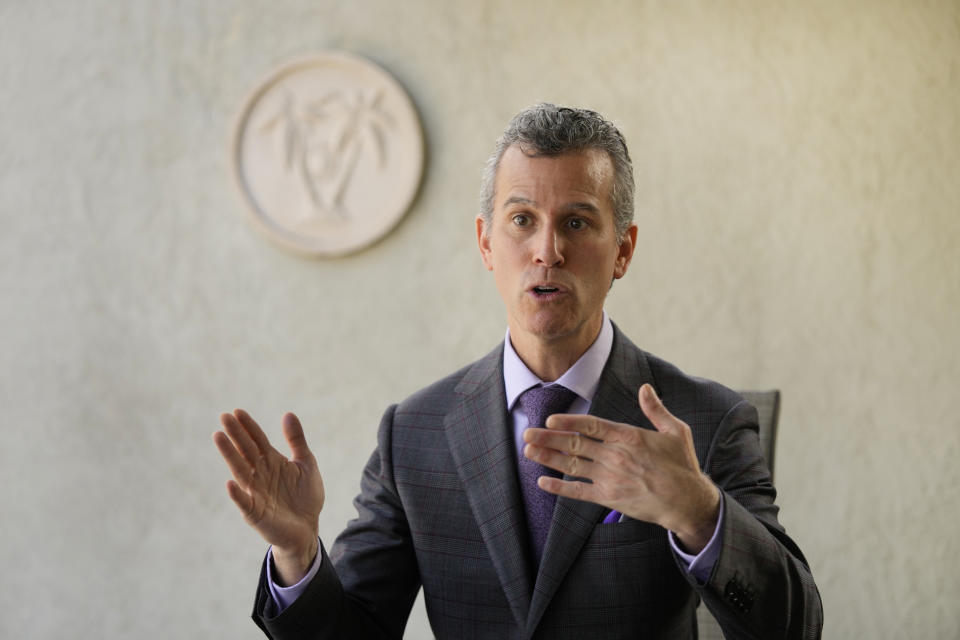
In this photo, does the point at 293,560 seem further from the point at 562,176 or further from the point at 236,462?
the point at 562,176

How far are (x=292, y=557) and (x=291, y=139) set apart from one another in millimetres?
2002

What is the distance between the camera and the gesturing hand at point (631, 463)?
1092mm

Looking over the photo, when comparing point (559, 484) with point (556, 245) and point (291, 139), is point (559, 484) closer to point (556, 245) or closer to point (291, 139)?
point (556, 245)

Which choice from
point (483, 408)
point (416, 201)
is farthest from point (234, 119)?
point (483, 408)

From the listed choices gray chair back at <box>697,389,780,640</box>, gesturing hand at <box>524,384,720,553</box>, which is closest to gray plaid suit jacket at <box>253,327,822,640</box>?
gesturing hand at <box>524,384,720,553</box>

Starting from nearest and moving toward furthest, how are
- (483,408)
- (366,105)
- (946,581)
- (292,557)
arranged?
(292,557)
(483,408)
(366,105)
(946,581)

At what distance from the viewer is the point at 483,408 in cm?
158

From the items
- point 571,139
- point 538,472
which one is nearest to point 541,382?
point 538,472

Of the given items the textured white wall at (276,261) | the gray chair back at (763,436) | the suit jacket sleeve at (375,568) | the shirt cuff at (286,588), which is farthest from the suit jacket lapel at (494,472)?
the textured white wall at (276,261)

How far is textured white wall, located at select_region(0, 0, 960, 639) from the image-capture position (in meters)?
3.06

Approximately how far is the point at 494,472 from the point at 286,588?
→ 0.38 m

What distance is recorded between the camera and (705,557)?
1139 millimetres

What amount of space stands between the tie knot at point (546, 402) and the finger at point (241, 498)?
48 cm

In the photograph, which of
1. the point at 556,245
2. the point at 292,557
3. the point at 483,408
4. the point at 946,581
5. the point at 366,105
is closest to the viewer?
the point at 292,557
